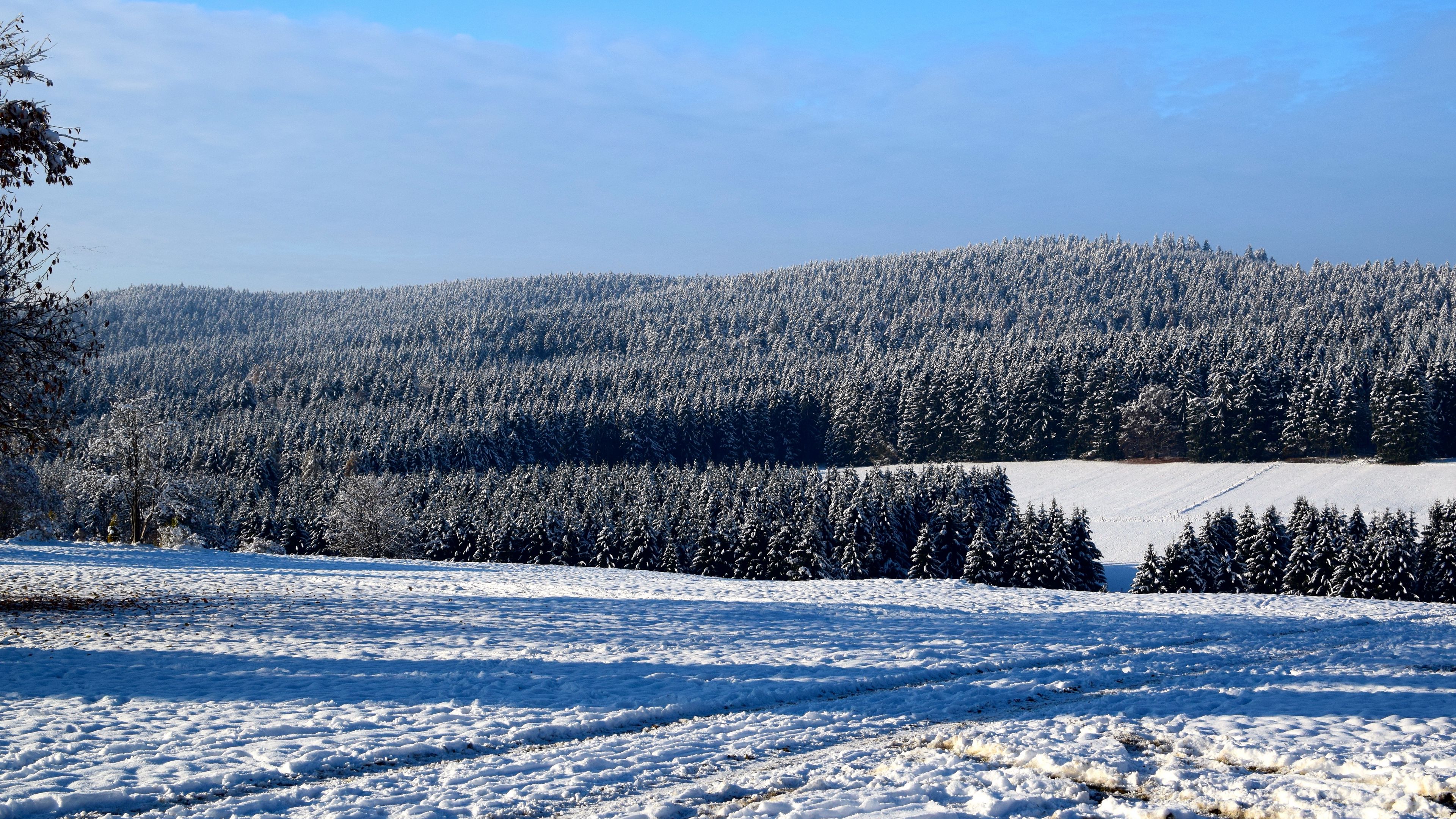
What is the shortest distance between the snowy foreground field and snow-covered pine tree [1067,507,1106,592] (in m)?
32.2

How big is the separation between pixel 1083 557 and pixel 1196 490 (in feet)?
114

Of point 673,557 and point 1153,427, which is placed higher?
point 1153,427

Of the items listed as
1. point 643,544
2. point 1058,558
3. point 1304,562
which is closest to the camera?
point 1304,562

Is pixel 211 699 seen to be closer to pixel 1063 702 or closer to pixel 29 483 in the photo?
pixel 1063 702

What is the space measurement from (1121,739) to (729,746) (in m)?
4.36

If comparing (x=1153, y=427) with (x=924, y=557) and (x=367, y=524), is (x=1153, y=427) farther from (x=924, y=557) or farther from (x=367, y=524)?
(x=367, y=524)

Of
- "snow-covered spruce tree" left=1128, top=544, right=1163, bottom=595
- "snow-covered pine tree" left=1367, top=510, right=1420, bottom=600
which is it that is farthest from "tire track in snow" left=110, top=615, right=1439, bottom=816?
"snow-covered pine tree" left=1367, top=510, right=1420, bottom=600

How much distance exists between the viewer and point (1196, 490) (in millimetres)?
81000

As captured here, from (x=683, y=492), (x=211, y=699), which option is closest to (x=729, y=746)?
(x=211, y=699)

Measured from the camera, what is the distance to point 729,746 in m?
9.59

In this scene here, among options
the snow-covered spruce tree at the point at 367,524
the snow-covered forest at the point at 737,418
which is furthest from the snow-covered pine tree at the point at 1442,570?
the snow-covered spruce tree at the point at 367,524

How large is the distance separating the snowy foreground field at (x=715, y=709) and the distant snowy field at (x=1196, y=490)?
2035 inches

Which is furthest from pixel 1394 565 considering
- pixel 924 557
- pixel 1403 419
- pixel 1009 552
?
pixel 1403 419

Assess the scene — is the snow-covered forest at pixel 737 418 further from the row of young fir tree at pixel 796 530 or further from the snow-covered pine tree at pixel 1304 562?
the snow-covered pine tree at pixel 1304 562
